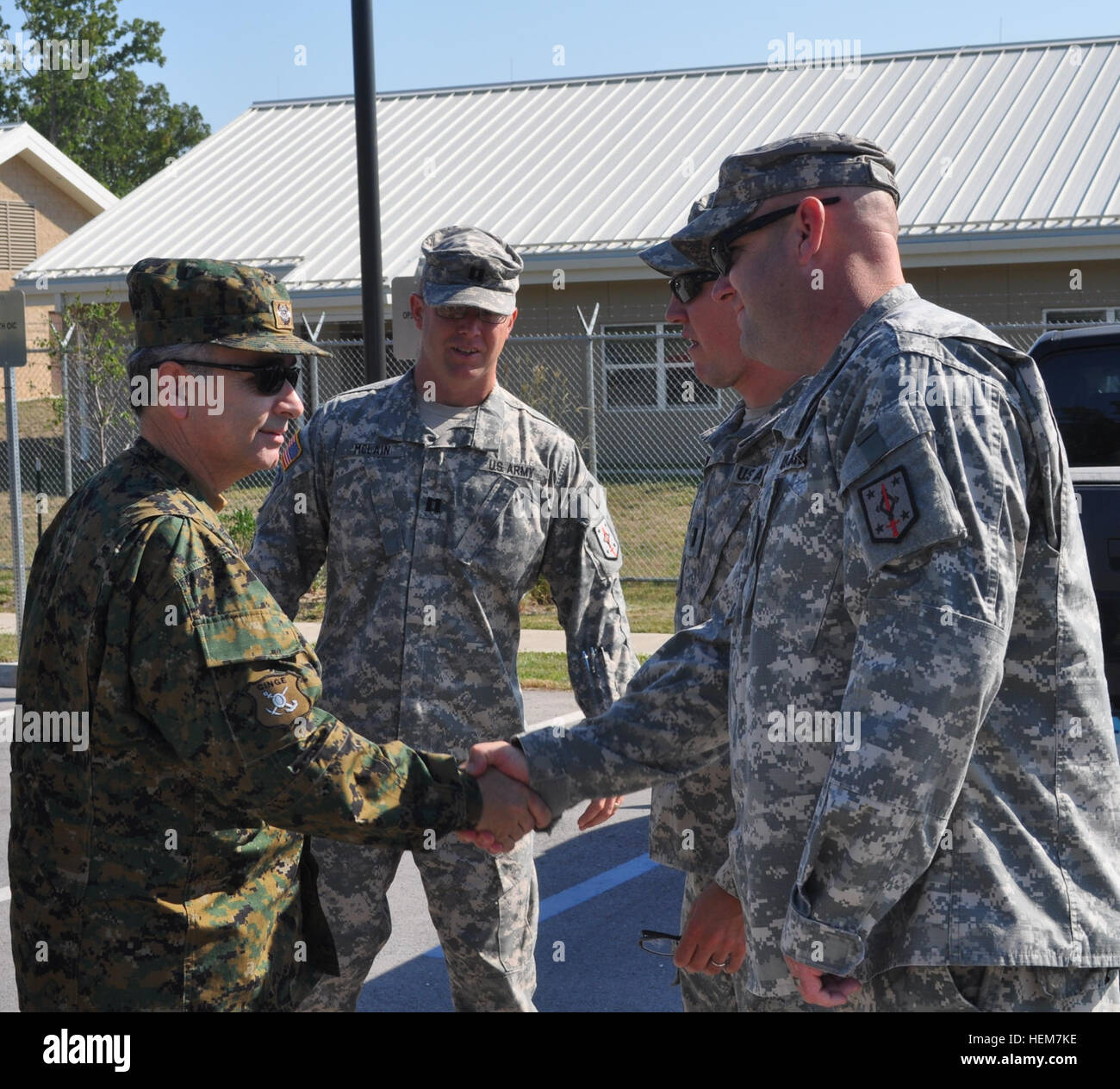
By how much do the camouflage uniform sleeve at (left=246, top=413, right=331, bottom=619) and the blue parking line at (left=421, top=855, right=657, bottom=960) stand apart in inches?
86.4

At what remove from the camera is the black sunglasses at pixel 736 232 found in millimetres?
2377

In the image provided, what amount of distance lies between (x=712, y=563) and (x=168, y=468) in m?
1.30

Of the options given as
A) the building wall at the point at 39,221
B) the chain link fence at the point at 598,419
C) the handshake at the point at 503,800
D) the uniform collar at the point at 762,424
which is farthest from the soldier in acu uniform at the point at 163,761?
the building wall at the point at 39,221

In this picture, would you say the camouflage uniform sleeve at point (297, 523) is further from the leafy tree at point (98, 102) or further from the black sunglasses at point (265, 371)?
the leafy tree at point (98, 102)

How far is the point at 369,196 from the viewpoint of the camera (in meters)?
9.35

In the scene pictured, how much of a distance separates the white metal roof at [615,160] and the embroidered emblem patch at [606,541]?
578 inches

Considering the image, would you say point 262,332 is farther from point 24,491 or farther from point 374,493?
point 24,491

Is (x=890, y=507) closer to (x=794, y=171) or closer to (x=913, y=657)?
(x=913, y=657)

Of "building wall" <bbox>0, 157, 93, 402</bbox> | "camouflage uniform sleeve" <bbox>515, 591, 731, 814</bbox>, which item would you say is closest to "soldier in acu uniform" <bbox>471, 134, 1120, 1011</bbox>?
"camouflage uniform sleeve" <bbox>515, 591, 731, 814</bbox>

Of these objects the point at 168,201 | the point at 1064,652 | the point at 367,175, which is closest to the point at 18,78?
the point at 168,201

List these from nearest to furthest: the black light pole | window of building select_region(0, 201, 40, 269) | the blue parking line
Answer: the blue parking line, the black light pole, window of building select_region(0, 201, 40, 269)

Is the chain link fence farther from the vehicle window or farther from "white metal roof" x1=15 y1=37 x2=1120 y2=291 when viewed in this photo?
the vehicle window

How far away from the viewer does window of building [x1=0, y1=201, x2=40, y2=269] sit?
28703 mm

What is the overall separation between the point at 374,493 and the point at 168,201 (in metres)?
22.2
